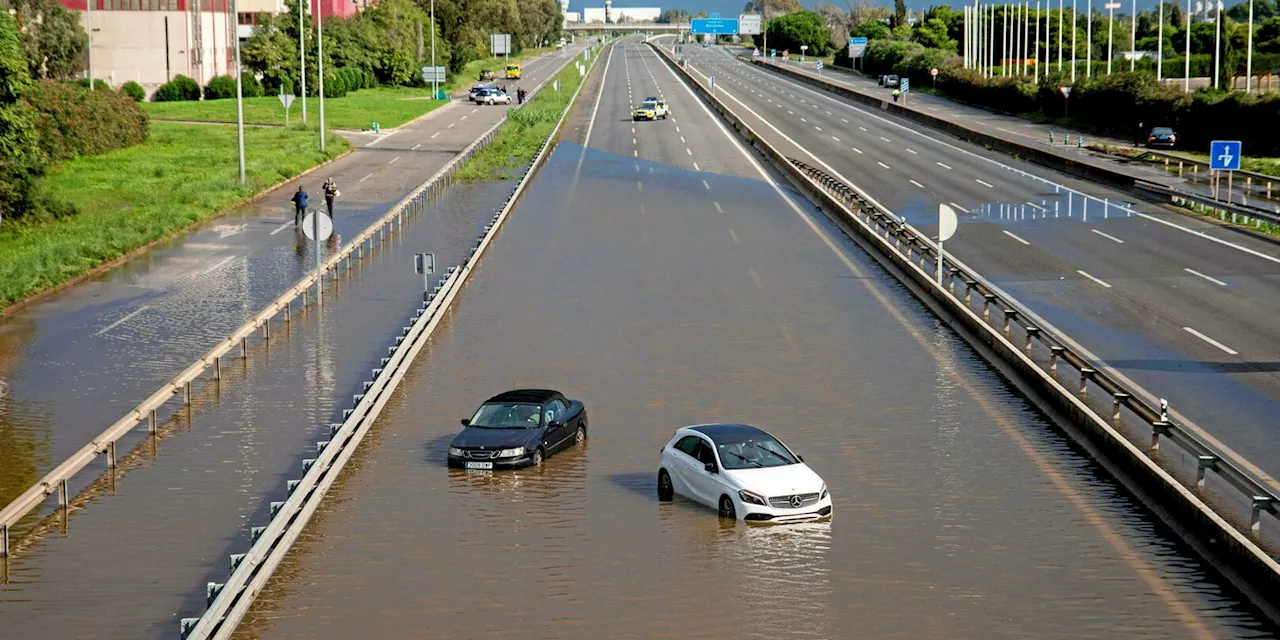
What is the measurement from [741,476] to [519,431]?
430cm

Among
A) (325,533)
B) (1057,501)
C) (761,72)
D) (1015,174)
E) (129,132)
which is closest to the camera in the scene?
(325,533)

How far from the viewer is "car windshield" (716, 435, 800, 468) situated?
19969mm

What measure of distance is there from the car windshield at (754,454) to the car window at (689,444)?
1.53 ft

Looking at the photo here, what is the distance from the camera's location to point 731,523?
64.2 feet

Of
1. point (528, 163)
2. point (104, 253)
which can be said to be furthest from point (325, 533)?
point (528, 163)

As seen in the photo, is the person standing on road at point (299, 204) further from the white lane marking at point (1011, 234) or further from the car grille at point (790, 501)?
the car grille at point (790, 501)

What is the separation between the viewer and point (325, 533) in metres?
19.2

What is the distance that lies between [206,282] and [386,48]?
97716 mm

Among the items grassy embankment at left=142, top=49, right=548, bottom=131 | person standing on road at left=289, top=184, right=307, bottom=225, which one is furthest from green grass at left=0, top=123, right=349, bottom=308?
grassy embankment at left=142, top=49, right=548, bottom=131

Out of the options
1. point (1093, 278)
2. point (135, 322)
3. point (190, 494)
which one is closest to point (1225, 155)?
point (1093, 278)

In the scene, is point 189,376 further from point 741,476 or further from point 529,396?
point 741,476

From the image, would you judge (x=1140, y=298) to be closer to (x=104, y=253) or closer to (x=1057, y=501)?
(x=1057, y=501)

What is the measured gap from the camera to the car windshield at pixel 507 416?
901 inches

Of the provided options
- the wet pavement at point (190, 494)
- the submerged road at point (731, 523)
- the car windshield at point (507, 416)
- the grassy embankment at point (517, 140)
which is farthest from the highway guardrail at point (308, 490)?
the grassy embankment at point (517, 140)
